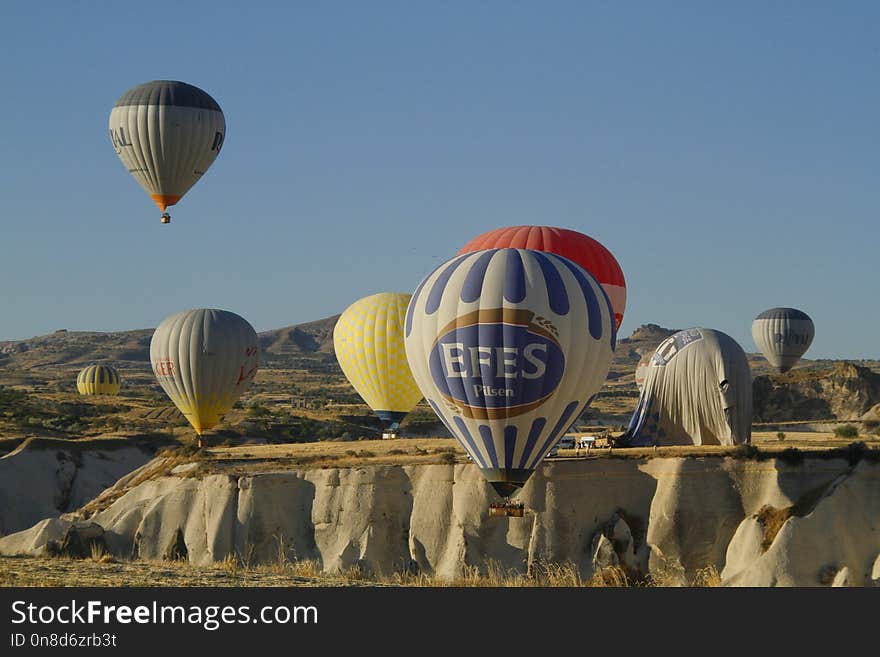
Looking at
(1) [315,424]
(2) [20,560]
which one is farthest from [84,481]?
(2) [20,560]

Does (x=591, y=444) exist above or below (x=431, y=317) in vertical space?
below

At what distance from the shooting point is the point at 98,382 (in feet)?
458

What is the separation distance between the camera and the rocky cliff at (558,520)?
43.8 meters

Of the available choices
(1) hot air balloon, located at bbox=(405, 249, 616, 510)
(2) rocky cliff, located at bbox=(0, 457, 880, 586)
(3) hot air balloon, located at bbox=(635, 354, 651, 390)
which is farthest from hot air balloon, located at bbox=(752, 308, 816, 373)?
(1) hot air balloon, located at bbox=(405, 249, 616, 510)

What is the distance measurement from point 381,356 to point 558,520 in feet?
67.4

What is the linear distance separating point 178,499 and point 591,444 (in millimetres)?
17070

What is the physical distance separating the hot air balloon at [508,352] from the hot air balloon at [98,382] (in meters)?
102

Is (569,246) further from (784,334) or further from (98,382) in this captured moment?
(98,382)

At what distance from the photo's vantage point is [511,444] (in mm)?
41438

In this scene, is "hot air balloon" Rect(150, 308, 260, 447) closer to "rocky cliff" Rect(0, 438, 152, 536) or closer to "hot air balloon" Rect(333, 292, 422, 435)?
"hot air balloon" Rect(333, 292, 422, 435)

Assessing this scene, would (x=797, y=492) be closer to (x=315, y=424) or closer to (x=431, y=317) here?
(x=431, y=317)

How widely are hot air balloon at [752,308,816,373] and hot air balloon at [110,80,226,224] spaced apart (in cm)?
6312

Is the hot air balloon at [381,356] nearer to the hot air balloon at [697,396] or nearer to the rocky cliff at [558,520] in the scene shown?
the rocky cliff at [558,520]

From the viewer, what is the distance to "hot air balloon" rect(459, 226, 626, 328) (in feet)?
189
